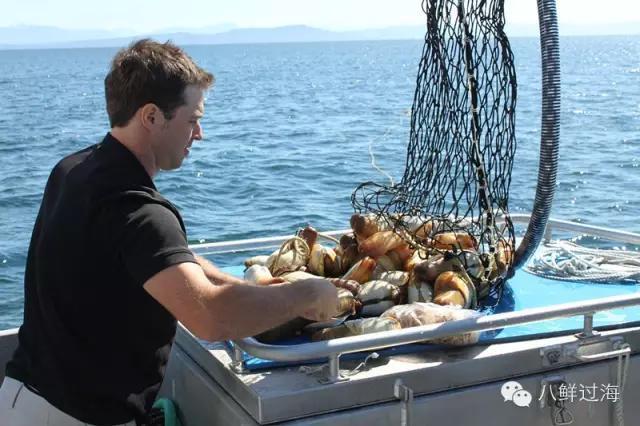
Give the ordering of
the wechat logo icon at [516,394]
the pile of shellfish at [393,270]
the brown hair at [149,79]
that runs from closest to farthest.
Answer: the brown hair at [149,79] < the wechat logo icon at [516,394] < the pile of shellfish at [393,270]

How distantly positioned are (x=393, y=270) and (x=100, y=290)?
1688mm

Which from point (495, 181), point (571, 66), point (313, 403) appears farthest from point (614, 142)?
point (571, 66)

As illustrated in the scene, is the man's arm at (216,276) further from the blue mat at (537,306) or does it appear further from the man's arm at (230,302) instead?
the man's arm at (230,302)

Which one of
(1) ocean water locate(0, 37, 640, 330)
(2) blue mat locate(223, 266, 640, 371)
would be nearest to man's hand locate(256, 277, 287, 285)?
(2) blue mat locate(223, 266, 640, 371)

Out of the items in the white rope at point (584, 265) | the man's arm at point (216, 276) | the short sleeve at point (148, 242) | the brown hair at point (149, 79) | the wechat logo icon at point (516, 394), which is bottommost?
the wechat logo icon at point (516, 394)

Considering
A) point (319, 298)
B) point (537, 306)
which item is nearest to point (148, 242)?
point (319, 298)

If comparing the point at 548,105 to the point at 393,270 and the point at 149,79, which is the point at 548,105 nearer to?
the point at 393,270

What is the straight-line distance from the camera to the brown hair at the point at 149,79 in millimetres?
2734

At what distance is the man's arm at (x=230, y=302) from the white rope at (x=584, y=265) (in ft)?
6.47

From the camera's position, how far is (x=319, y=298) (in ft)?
9.31

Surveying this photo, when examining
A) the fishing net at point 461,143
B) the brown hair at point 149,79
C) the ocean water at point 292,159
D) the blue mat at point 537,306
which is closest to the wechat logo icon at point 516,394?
the blue mat at point 537,306

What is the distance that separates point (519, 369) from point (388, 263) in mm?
870

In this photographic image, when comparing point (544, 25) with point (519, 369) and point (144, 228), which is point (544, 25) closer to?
point (519, 369)

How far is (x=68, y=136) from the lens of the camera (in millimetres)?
24812
